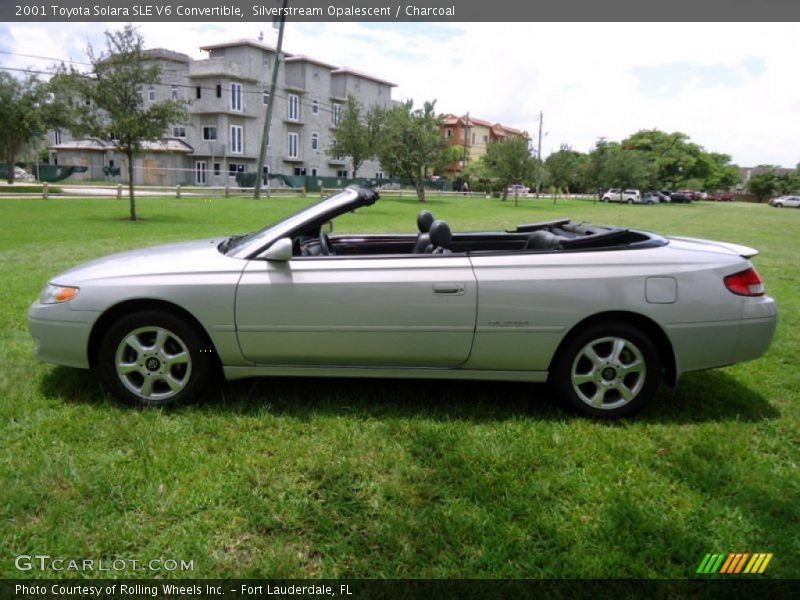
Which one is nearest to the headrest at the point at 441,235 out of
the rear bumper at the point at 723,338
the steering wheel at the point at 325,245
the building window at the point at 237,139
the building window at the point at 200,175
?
the steering wheel at the point at 325,245

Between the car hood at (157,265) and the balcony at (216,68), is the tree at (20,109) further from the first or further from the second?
the car hood at (157,265)

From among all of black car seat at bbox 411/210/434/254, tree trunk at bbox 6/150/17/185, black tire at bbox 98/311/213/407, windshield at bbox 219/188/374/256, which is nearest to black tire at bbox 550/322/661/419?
black car seat at bbox 411/210/434/254

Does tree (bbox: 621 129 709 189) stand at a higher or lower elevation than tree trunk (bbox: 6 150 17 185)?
higher

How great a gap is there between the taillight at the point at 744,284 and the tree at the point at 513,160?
4508 cm

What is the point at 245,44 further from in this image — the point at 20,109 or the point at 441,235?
the point at 441,235

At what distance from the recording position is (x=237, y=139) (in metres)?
54.2

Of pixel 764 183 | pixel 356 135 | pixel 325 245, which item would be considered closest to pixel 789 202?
pixel 764 183

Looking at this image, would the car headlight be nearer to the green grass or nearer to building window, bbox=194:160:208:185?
the green grass

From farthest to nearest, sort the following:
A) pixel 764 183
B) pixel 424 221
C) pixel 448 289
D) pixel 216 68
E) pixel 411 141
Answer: pixel 764 183
pixel 216 68
pixel 411 141
pixel 424 221
pixel 448 289

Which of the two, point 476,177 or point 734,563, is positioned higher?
point 476,177

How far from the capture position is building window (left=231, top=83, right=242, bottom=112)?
52791mm

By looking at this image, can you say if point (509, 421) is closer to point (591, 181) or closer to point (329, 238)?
point (329, 238)

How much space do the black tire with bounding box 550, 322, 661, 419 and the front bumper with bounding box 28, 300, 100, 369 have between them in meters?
3.05

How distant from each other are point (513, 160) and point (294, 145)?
2407 centimetres
